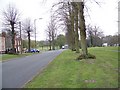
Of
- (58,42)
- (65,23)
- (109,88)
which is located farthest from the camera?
(58,42)

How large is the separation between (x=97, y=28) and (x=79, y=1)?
107 m

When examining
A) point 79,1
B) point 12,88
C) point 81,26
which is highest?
point 79,1

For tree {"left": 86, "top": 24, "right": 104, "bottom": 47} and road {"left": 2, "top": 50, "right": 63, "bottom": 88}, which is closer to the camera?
road {"left": 2, "top": 50, "right": 63, "bottom": 88}

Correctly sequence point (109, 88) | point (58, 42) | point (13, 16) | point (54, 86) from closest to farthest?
point (109, 88) < point (54, 86) < point (13, 16) < point (58, 42)

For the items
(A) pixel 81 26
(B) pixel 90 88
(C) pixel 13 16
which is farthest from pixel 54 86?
(C) pixel 13 16

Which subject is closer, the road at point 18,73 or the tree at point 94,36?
the road at point 18,73

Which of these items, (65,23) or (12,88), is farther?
(65,23)

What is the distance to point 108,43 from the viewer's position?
498ft

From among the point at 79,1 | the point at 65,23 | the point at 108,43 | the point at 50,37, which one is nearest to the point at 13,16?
the point at 65,23

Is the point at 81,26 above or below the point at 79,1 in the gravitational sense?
below

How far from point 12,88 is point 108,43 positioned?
142368 mm

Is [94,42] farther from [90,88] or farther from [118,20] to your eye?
[90,88]

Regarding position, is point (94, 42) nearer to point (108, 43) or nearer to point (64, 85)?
point (108, 43)

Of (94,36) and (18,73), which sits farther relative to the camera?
(94,36)
